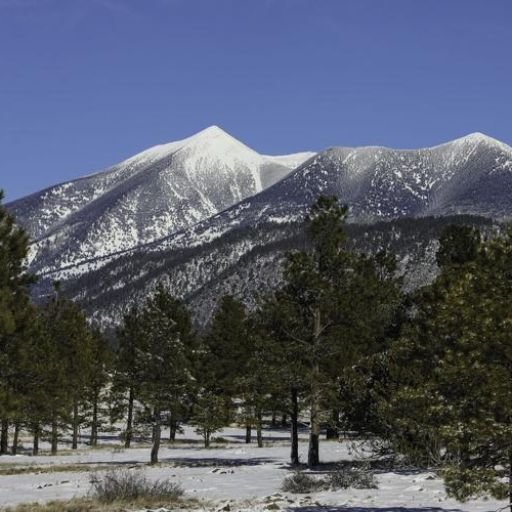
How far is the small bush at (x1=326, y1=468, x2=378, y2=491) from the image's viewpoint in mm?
23391

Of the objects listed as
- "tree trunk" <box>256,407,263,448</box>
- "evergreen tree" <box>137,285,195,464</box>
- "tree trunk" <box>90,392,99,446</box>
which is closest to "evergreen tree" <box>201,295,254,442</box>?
"tree trunk" <box>256,407,263,448</box>

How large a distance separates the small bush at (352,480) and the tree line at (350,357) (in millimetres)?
1462

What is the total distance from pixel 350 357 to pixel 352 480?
35.1ft

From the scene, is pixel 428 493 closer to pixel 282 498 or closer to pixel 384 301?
pixel 282 498

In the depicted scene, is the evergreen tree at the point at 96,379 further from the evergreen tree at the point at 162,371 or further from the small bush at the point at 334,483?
the small bush at the point at 334,483

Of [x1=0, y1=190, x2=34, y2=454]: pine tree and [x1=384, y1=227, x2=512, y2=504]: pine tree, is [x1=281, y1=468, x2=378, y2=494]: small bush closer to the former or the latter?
[x1=384, y1=227, x2=512, y2=504]: pine tree

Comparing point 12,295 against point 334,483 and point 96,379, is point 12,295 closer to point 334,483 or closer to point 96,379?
point 334,483

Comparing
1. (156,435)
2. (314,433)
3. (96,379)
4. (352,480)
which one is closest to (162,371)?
(156,435)

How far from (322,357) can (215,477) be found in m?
7.34

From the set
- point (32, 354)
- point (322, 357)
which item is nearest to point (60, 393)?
point (32, 354)

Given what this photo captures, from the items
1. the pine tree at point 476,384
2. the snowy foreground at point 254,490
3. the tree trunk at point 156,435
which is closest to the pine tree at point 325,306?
the snowy foreground at point 254,490

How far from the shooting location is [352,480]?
23.7m

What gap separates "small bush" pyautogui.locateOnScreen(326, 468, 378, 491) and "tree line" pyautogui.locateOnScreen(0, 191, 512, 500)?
4.80ft

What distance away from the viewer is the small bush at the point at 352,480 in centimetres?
2339
